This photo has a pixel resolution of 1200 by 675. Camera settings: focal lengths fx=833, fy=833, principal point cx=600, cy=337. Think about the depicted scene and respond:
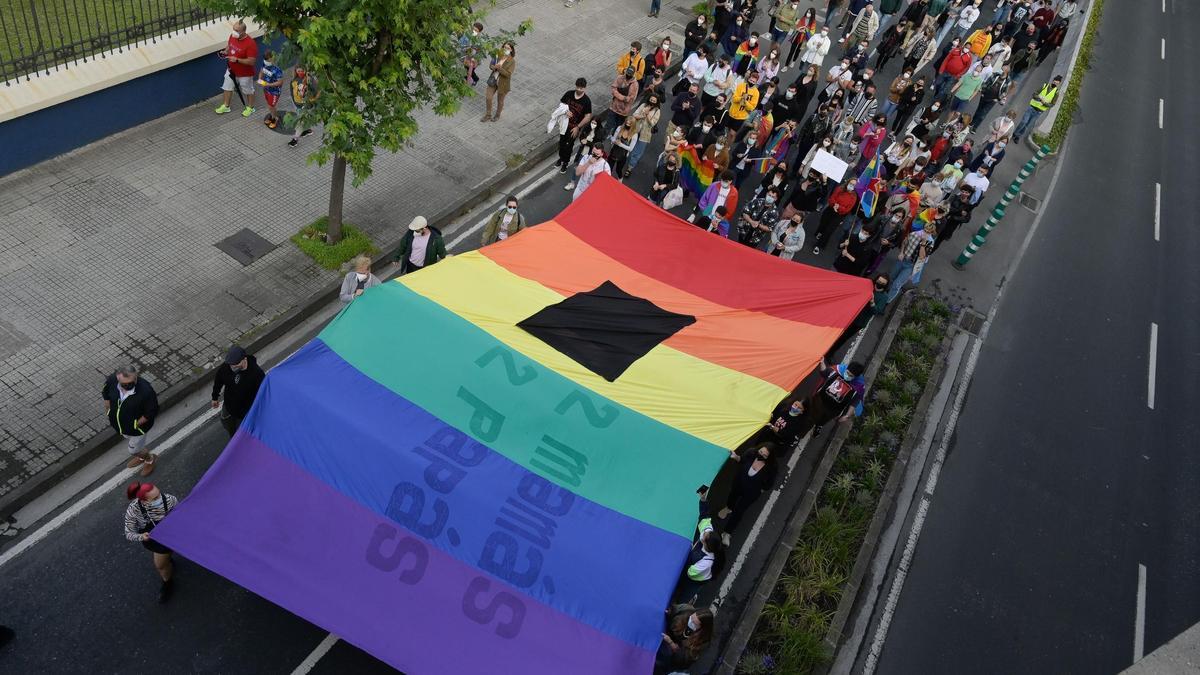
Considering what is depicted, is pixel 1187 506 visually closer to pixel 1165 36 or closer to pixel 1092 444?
pixel 1092 444

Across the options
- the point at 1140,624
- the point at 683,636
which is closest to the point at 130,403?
the point at 683,636

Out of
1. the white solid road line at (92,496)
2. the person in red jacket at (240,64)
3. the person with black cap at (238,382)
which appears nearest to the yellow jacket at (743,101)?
the person in red jacket at (240,64)

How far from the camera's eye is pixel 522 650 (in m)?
7.06

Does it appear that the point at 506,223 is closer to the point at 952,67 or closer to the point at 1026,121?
the point at 952,67

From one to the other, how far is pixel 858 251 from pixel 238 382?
364 inches

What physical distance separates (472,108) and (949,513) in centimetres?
1101

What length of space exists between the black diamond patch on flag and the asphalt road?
4415mm

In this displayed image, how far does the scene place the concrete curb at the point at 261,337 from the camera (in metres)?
8.67

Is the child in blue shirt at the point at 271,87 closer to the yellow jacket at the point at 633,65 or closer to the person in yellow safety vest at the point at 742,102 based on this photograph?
the yellow jacket at the point at 633,65

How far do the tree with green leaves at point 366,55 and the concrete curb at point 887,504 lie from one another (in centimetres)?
770

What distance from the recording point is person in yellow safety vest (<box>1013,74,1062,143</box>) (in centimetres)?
1853

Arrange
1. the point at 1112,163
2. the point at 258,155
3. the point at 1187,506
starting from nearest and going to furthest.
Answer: the point at 1187,506
the point at 258,155
the point at 1112,163

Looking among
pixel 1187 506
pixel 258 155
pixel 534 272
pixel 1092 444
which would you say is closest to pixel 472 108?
pixel 258 155

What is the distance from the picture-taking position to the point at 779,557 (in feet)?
32.2
